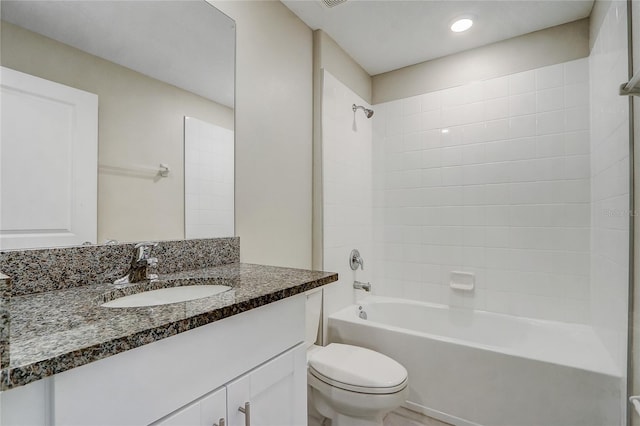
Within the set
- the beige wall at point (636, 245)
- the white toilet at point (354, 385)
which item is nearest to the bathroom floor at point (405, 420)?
the white toilet at point (354, 385)

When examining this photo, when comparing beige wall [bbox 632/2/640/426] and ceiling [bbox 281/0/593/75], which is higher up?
ceiling [bbox 281/0/593/75]

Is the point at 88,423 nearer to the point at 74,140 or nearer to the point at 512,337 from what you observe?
the point at 74,140

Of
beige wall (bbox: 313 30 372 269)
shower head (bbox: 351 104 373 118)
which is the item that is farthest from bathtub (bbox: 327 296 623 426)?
shower head (bbox: 351 104 373 118)

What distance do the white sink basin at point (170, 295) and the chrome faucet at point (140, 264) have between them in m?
0.08

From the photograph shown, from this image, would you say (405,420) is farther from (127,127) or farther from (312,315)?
(127,127)

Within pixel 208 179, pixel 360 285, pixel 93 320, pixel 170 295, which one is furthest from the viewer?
pixel 360 285

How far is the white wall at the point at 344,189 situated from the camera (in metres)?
2.18

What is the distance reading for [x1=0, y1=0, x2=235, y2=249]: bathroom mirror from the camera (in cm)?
92

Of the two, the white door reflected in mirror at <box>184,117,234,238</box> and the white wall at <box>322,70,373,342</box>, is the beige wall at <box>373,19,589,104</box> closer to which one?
the white wall at <box>322,70,373,342</box>

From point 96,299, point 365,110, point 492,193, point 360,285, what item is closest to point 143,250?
point 96,299

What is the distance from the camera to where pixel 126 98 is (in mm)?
1152

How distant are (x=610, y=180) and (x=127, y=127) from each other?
7.17 feet

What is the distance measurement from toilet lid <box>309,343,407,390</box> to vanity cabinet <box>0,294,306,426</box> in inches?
19.3

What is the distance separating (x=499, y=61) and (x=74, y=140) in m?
2.57
